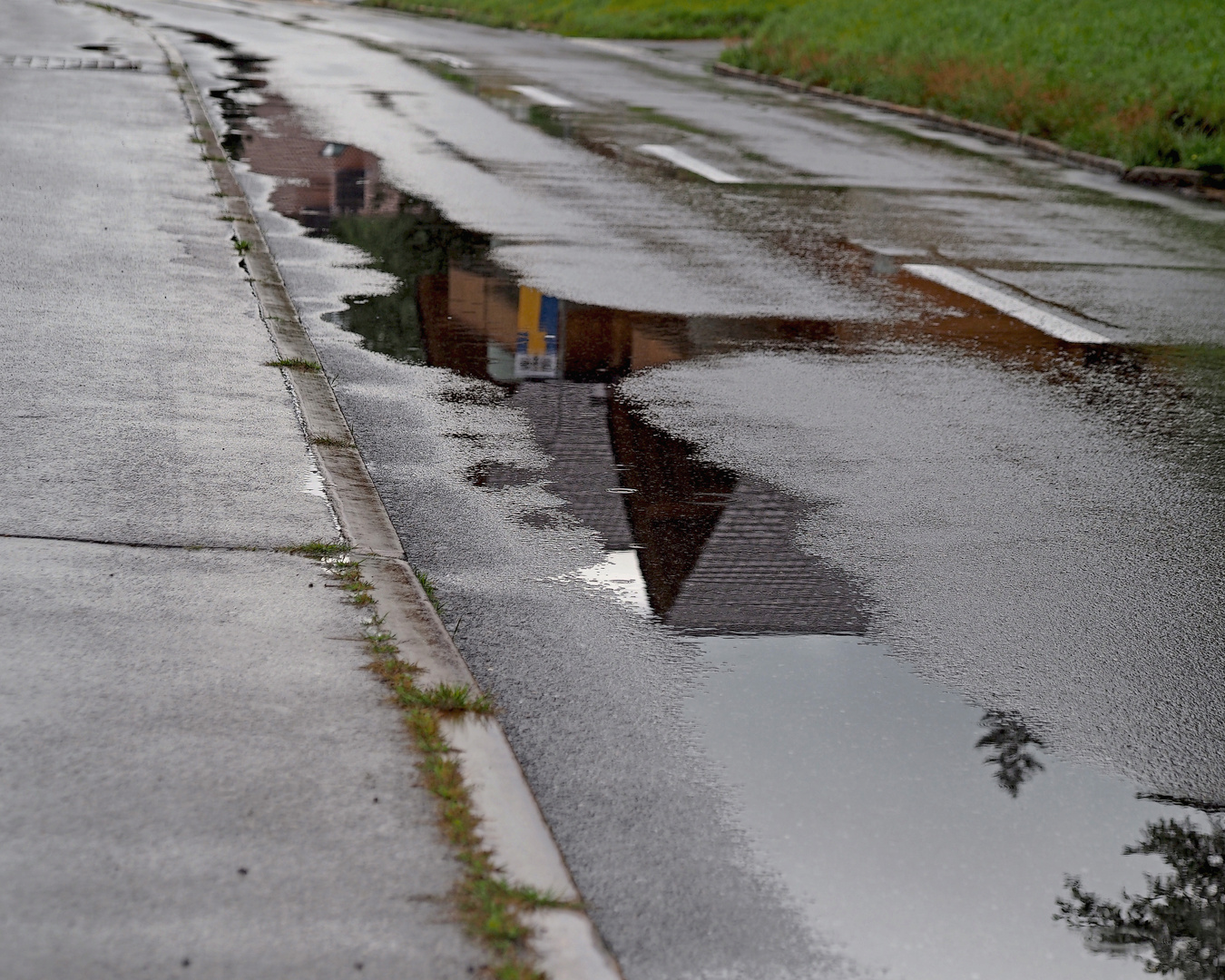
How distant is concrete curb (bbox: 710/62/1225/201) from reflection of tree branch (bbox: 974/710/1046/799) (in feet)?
41.5

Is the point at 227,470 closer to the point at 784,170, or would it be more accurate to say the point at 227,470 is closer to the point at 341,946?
the point at 341,946

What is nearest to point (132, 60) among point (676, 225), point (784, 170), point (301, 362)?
point (784, 170)

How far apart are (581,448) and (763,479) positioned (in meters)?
0.80

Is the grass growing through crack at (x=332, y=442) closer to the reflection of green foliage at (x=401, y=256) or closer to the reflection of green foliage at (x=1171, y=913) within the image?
the reflection of green foliage at (x=401, y=256)

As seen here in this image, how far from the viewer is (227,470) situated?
548 centimetres

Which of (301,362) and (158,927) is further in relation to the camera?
(301,362)

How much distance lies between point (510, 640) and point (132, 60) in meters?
20.1

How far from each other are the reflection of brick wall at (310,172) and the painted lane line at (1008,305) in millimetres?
4364

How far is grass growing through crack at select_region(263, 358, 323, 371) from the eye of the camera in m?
6.97

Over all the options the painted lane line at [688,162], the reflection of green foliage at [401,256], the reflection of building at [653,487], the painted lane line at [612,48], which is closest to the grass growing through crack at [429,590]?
the reflection of building at [653,487]

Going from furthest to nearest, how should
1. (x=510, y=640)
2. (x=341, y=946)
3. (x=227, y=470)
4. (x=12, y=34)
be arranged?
(x=12, y=34) → (x=227, y=470) → (x=510, y=640) → (x=341, y=946)

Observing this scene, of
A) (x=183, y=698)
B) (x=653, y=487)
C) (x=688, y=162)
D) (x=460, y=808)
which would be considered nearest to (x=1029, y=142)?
(x=688, y=162)

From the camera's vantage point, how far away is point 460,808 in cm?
331

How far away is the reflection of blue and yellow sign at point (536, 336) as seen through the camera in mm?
7695
